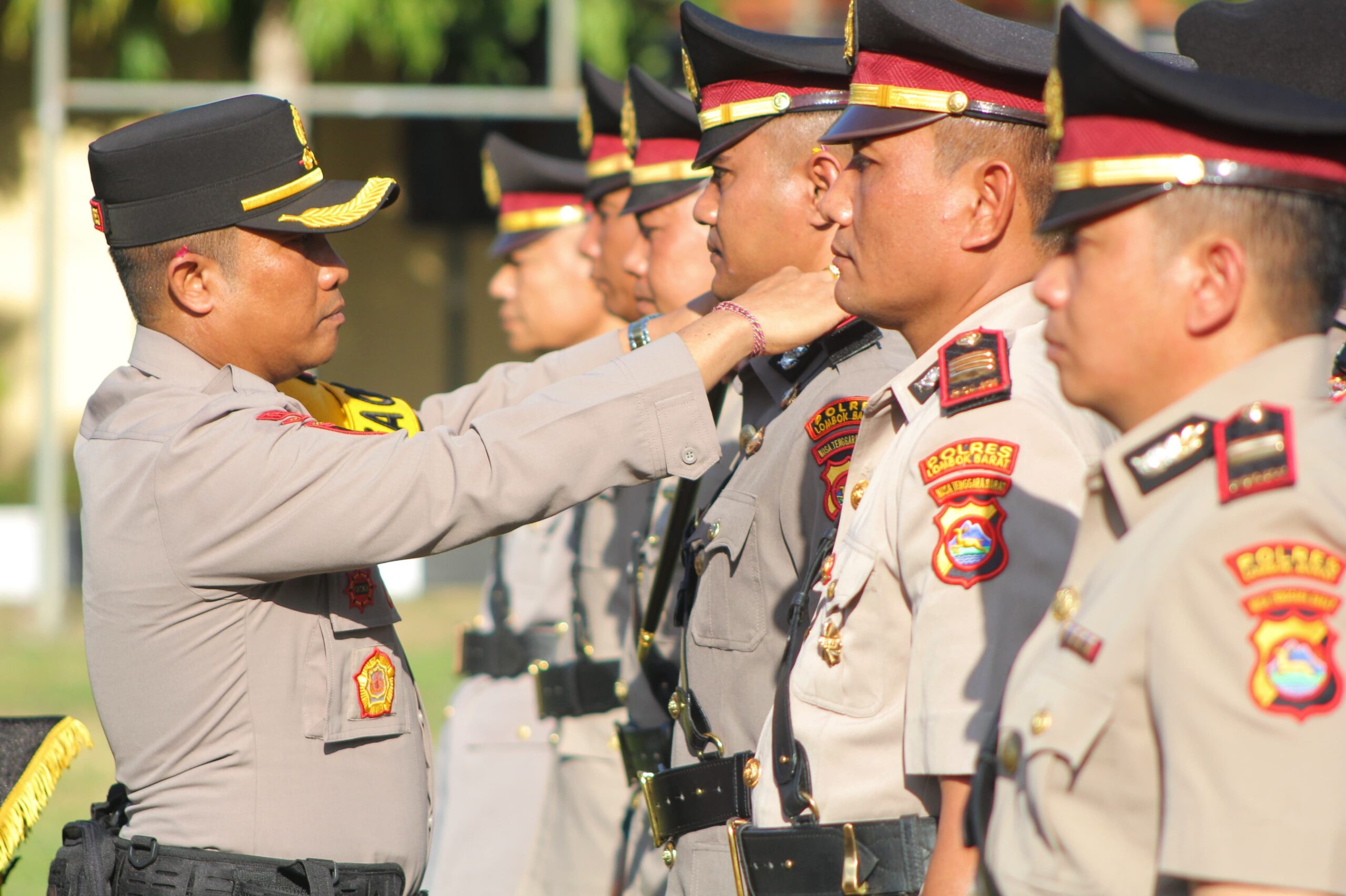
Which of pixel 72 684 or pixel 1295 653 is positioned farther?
pixel 72 684

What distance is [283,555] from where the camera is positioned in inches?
94.4

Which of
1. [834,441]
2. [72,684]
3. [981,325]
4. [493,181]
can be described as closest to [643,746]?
[834,441]

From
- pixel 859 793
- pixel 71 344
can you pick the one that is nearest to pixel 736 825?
pixel 859 793

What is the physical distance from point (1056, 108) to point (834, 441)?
39.4 inches

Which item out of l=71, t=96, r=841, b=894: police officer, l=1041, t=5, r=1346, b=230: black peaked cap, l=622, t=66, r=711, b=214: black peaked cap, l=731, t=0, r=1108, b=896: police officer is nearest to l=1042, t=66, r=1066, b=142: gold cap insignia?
l=1041, t=5, r=1346, b=230: black peaked cap

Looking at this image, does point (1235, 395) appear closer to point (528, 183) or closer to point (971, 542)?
point (971, 542)

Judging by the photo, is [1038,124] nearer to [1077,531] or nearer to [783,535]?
[1077,531]

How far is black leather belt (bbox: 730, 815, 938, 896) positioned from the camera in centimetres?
205

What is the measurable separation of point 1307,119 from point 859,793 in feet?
3.68

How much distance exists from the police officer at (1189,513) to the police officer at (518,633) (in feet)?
11.9

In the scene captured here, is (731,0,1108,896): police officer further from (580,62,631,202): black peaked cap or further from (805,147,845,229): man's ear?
(580,62,631,202): black peaked cap

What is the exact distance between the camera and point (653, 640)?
3.70 m

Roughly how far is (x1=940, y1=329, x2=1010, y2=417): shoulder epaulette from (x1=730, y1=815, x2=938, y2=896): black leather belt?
0.62 m

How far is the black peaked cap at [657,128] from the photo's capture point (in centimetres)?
429
